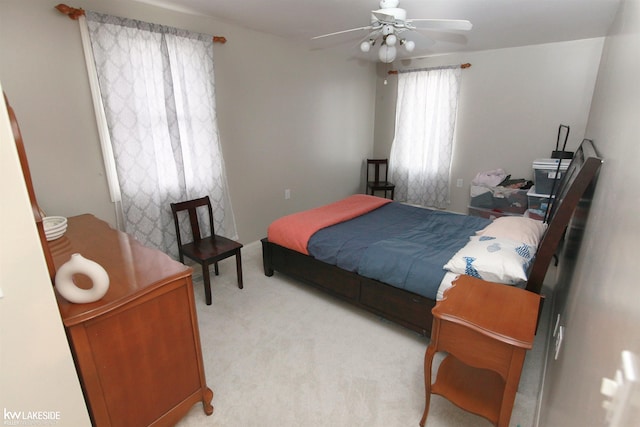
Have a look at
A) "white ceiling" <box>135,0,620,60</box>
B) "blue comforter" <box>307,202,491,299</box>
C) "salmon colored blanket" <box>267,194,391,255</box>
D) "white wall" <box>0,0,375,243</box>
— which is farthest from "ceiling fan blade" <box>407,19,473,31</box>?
"white wall" <box>0,0,375,243</box>

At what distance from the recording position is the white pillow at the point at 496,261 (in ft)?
5.98

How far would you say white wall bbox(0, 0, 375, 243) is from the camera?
209 centimetres

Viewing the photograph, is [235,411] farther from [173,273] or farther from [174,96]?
[174,96]

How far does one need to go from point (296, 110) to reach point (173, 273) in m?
2.98

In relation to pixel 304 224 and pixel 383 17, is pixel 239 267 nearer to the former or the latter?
pixel 304 224

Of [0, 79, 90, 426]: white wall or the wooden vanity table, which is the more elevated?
[0, 79, 90, 426]: white wall

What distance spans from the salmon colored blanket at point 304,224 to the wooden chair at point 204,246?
37 cm

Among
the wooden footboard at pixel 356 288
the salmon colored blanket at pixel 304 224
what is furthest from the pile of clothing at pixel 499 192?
the wooden footboard at pixel 356 288

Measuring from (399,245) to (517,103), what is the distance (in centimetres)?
286

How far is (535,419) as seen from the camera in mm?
1573

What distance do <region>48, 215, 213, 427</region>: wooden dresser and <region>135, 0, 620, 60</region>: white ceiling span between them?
2197 mm

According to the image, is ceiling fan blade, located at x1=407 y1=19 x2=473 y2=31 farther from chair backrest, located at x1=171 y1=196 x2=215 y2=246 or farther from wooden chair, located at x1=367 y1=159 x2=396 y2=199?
wooden chair, located at x1=367 y1=159 x2=396 y2=199

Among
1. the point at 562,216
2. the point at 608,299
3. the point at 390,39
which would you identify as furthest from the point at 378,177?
the point at 608,299

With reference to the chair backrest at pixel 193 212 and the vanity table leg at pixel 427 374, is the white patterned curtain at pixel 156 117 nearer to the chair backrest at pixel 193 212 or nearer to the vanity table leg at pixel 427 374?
the chair backrest at pixel 193 212
